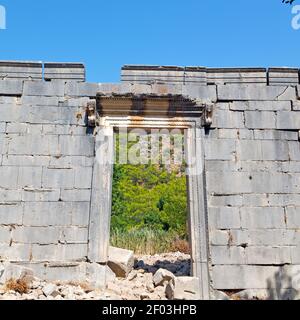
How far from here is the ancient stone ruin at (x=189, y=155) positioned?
624 cm

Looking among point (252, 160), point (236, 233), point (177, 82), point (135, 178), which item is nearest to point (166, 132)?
point (177, 82)

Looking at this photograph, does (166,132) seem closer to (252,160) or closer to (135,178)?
(252,160)

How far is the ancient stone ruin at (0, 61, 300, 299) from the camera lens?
246 inches

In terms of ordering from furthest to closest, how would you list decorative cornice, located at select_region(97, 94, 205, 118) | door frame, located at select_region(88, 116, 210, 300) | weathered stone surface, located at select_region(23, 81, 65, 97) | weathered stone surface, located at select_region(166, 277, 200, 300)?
weathered stone surface, located at select_region(23, 81, 65, 97) → decorative cornice, located at select_region(97, 94, 205, 118) → door frame, located at select_region(88, 116, 210, 300) → weathered stone surface, located at select_region(166, 277, 200, 300)

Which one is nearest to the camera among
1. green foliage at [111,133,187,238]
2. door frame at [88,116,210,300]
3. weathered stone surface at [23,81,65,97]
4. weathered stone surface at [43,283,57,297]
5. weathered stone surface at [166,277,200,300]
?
weathered stone surface at [43,283,57,297]

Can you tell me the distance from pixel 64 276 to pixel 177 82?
158 inches

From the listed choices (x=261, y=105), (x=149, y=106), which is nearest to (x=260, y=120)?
(x=261, y=105)

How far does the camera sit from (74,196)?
6504 mm

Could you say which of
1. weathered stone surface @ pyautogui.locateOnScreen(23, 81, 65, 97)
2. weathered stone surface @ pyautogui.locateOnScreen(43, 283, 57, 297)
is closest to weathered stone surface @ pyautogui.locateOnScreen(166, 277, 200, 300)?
weathered stone surface @ pyautogui.locateOnScreen(43, 283, 57, 297)

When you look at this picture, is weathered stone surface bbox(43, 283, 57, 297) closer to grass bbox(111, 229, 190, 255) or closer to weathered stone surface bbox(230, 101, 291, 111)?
weathered stone surface bbox(230, 101, 291, 111)

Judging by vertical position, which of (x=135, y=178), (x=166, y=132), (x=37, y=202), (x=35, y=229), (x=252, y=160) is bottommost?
(x=35, y=229)

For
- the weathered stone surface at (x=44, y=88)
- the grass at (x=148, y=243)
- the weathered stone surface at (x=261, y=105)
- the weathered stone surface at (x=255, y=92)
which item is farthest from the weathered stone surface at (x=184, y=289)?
the grass at (x=148, y=243)

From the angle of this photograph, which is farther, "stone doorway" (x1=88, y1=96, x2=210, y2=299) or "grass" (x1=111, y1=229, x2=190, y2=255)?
"grass" (x1=111, y1=229, x2=190, y2=255)

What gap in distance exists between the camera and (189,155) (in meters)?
6.81
